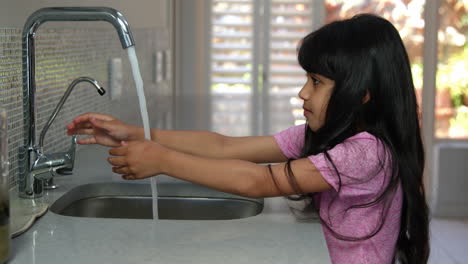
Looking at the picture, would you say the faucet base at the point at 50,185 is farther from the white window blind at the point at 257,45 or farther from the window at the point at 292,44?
the white window blind at the point at 257,45

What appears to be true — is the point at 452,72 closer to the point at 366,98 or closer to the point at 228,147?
the point at 228,147

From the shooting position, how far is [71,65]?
5.47 ft

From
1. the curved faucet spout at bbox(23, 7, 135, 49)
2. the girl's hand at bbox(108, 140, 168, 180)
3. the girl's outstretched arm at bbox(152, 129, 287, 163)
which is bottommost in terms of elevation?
the girl's outstretched arm at bbox(152, 129, 287, 163)

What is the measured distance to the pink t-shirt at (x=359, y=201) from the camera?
112 cm

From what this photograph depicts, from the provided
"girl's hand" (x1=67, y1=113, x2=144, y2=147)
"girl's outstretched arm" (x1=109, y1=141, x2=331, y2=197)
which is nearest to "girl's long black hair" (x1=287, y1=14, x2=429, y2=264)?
"girl's outstretched arm" (x1=109, y1=141, x2=331, y2=197)

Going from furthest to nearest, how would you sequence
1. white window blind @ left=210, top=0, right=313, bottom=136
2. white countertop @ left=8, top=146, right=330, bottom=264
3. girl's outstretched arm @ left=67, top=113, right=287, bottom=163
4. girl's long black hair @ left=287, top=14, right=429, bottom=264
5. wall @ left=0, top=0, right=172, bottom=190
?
white window blind @ left=210, top=0, right=313, bottom=136 < girl's outstretched arm @ left=67, top=113, right=287, bottom=163 < wall @ left=0, top=0, right=172, bottom=190 < girl's long black hair @ left=287, top=14, right=429, bottom=264 < white countertop @ left=8, top=146, right=330, bottom=264

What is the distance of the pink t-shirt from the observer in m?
1.12

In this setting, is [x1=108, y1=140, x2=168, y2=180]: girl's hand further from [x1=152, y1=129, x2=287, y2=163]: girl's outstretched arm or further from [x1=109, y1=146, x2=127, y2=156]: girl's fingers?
[x1=152, y1=129, x2=287, y2=163]: girl's outstretched arm

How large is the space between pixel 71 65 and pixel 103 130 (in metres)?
0.43

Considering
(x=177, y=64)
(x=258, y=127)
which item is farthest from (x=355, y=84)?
(x=177, y=64)

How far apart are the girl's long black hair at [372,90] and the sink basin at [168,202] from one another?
0.33m

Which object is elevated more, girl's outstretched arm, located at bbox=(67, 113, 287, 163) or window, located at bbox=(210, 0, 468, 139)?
window, located at bbox=(210, 0, 468, 139)

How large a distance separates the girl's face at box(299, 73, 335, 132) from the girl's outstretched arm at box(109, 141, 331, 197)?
0.12m

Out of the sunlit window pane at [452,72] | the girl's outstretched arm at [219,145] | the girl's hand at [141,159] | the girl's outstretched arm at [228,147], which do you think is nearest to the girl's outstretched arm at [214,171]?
the girl's hand at [141,159]
